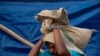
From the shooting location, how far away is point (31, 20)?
2393 mm

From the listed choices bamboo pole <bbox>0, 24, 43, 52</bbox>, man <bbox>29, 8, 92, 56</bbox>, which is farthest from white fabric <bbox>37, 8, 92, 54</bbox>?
bamboo pole <bbox>0, 24, 43, 52</bbox>

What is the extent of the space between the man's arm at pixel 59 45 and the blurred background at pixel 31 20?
0.70m

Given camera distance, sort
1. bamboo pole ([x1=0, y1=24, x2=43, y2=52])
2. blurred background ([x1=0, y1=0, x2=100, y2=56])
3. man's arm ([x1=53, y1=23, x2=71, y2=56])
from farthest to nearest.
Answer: blurred background ([x1=0, y1=0, x2=100, y2=56])
bamboo pole ([x1=0, y1=24, x2=43, y2=52])
man's arm ([x1=53, y1=23, x2=71, y2=56])

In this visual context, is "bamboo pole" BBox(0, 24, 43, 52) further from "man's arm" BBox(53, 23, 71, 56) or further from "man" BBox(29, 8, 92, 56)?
"man's arm" BBox(53, 23, 71, 56)

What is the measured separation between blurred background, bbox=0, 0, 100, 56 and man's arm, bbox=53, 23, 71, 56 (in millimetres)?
705

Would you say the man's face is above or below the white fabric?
below

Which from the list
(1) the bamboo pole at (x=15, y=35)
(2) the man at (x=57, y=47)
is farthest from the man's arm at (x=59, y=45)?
(1) the bamboo pole at (x=15, y=35)

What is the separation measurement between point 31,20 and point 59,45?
80 cm

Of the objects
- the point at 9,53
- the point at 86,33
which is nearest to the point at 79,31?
the point at 86,33

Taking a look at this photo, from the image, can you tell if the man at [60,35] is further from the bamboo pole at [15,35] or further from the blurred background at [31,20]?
the blurred background at [31,20]

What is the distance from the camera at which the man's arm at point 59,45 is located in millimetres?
1622

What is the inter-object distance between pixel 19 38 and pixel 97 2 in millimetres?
718

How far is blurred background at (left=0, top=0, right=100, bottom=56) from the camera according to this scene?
236 centimetres

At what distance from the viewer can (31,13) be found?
7.88ft
